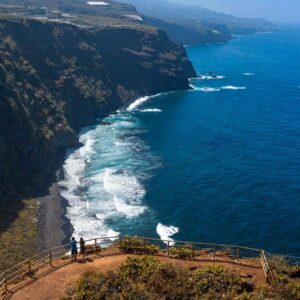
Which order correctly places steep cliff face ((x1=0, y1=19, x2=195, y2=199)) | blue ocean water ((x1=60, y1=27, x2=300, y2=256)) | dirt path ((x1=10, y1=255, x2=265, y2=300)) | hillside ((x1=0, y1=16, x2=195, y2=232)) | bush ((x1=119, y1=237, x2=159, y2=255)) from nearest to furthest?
1. dirt path ((x1=10, y1=255, x2=265, y2=300))
2. bush ((x1=119, y1=237, x2=159, y2=255))
3. blue ocean water ((x1=60, y1=27, x2=300, y2=256))
4. hillside ((x1=0, y1=16, x2=195, y2=232))
5. steep cliff face ((x1=0, y1=19, x2=195, y2=199))

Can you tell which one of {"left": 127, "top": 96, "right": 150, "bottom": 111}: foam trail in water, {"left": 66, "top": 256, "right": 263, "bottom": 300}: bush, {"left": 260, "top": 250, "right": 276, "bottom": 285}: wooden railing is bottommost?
{"left": 127, "top": 96, "right": 150, "bottom": 111}: foam trail in water

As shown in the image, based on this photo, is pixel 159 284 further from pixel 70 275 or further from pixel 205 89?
pixel 205 89

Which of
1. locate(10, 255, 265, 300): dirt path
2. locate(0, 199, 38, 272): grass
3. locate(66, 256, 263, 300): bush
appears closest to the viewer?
locate(66, 256, 263, 300): bush

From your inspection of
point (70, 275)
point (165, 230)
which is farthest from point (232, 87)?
point (70, 275)

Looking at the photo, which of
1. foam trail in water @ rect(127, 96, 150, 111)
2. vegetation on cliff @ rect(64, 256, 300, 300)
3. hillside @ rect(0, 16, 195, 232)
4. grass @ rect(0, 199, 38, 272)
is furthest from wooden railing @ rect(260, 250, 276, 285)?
foam trail in water @ rect(127, 96, 150, 111)

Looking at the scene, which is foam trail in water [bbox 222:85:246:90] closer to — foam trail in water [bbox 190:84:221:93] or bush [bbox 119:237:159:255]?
foam trail in water [bbox 190:84:221:93]

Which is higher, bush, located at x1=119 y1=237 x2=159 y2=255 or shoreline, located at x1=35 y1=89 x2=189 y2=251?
bush, located at x1=119 y1=237 x2=159 y2=255

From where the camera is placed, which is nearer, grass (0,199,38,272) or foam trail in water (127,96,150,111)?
grass (0,199,38,272)
